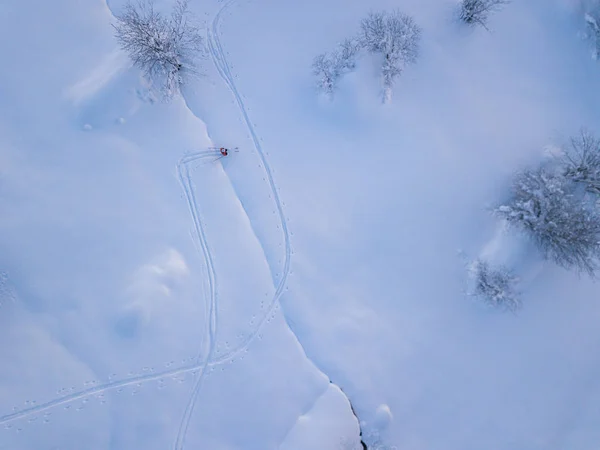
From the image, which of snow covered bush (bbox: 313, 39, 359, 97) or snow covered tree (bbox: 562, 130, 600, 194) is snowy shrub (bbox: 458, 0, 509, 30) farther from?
snow covered tree (bbox: 562, 130, 600, 194)

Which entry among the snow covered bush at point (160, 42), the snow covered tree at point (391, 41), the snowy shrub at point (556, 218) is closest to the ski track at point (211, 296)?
the snow covered bush at point (160, 42)

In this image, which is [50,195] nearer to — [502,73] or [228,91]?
[228,91]

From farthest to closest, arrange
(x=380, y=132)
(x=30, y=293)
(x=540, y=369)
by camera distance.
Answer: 1. (x=380, y=132)
2. (x=540, y=369)
3. (x=30, y=293)

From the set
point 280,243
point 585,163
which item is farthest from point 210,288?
point 585,163

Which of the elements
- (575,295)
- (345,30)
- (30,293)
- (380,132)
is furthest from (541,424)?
(30,293)

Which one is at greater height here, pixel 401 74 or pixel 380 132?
pixel 401 74

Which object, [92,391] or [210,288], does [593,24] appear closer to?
[210,288]
